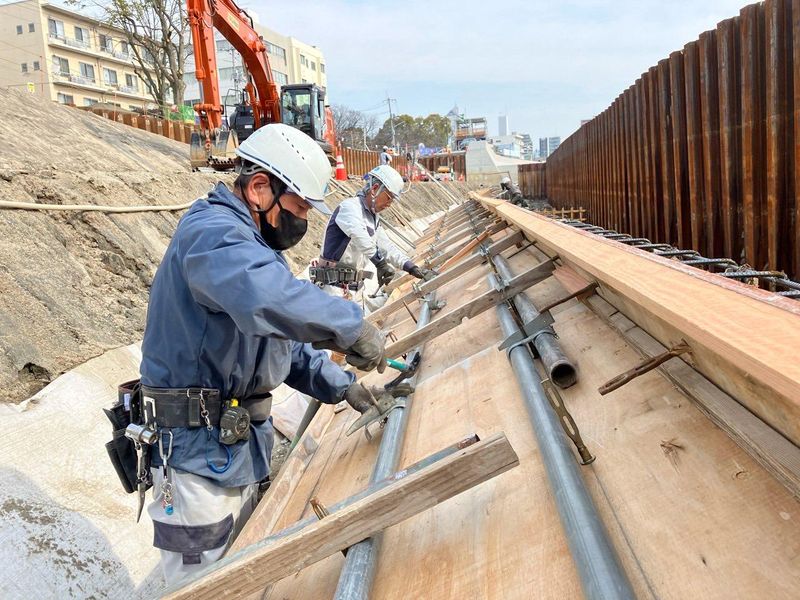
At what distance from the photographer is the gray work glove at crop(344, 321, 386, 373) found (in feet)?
6.88

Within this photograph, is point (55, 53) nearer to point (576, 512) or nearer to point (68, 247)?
point (68, 247)

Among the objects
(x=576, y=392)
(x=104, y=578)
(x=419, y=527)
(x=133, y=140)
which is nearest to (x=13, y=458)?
(x=104, y=578)

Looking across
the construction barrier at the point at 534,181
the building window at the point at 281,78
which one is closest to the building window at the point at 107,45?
the building window at the point at 281,78

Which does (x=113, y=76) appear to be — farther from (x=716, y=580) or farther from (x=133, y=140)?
(x=716, y=580)

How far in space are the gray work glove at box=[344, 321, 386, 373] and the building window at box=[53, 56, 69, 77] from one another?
5629cm

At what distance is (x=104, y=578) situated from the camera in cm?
A: 305

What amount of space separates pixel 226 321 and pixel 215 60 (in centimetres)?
1060

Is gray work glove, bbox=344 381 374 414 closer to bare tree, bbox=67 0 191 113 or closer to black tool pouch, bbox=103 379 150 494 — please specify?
black tool pouch, bbox=103 379 150 494

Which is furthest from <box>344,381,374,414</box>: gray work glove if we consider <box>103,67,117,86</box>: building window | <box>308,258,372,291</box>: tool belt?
<box>103,67,117,86</box>: building window

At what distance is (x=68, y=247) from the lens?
19.0 feet

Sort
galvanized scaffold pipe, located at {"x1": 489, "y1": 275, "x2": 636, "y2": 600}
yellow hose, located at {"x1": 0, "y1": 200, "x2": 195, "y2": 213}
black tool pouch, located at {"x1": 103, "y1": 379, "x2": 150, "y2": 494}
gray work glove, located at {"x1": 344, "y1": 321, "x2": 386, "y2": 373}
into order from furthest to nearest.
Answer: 1. yellow hose, located at {"x1": 0, "y1": 200, "x2": 195, "y2": 213}
2. black tool pouch, located at {"x1": 103, "y1": 379, "x2": 150, "y2": 494}
3. gray work glove, located at {"x1": 344, "y1": 321, "x2": 386, "y2": 373}
4. galvanized scaffold pipe, located at {"x1": 489, "y1": 275, "x2": 636, "y2": 600}

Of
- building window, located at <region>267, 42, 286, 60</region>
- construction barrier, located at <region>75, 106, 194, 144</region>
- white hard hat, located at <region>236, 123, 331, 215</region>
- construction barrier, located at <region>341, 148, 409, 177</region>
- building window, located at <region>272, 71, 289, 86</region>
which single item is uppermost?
building window, located at <region>267, 42, 286, 60</region>

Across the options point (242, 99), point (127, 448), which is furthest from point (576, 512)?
point (242, 99)

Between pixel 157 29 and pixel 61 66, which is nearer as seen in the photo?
pixel 157 29
